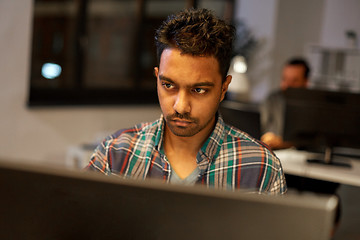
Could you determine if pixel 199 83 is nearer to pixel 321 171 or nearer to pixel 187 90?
pixel 187 90

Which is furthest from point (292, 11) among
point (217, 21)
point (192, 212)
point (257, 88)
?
point (192, 212)

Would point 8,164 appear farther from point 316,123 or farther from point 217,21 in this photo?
point 316,123

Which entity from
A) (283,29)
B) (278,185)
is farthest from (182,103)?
(283,29)

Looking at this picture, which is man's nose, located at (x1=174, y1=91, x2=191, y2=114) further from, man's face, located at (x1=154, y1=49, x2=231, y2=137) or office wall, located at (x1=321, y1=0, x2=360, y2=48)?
office wall, located at (x1=321, y1=0, x2=360, y2=48)

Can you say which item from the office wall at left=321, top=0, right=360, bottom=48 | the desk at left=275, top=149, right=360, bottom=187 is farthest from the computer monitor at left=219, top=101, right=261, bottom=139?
the office wall at left=321, top=0, right=360, bottom=48

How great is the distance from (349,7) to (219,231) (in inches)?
216

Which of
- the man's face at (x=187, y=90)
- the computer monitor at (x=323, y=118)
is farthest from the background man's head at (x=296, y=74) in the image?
the man's face at (x=187, y=90)

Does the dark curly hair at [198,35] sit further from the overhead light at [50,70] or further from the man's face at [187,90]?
the overhead light at [50,70]

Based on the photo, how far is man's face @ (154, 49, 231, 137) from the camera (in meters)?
1.04

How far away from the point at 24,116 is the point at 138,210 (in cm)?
354

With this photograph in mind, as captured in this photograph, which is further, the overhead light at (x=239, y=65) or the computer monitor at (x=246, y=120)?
the overhead light at (x=239, y=65)

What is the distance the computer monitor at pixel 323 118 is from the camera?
9.71ft

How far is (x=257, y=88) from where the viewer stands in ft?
19.3

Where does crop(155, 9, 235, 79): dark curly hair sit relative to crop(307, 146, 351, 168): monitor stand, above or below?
above
